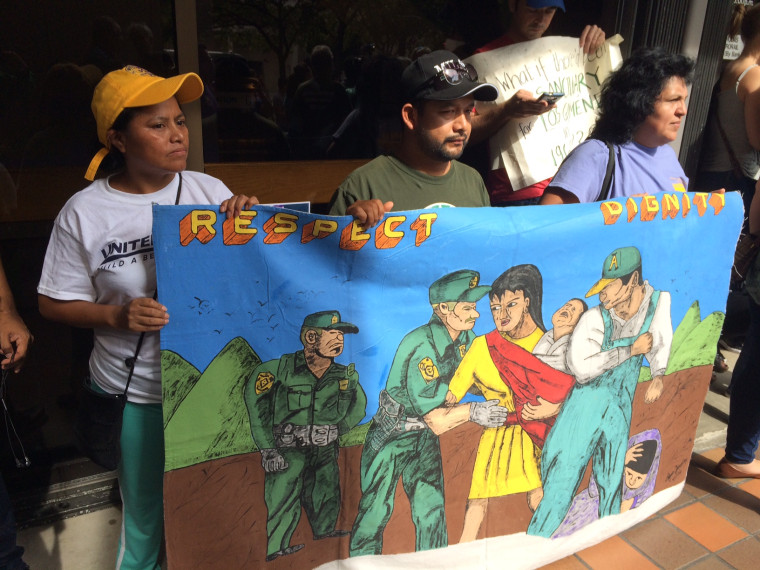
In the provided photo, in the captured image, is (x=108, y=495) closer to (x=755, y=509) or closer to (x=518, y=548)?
(x=518, y=548)

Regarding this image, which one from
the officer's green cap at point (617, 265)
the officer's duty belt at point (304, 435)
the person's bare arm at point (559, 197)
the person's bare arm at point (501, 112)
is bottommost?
the officer's duty belt at point (304, 435)

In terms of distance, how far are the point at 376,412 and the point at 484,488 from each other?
1.70ft

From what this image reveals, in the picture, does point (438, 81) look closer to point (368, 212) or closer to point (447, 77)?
point (447, 77)

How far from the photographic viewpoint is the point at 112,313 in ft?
5.27

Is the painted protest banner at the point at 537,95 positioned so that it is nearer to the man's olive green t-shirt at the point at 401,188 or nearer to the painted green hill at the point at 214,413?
the man's olive green t-shirt at the point at 401,188

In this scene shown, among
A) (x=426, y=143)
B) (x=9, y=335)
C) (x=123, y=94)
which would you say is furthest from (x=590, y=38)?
(x=9, y=335)

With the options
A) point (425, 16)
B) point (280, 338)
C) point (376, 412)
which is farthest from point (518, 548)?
point (425, 16)

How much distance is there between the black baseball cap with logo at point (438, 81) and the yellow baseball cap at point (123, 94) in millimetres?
733

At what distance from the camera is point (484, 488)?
6.71 ft

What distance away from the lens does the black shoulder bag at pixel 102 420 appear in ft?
5.64

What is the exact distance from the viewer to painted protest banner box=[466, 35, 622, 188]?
2588 millimetres

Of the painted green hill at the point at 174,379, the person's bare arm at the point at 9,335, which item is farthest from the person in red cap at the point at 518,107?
the person's bare arm at the point at 9,335

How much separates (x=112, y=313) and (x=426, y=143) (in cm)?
111

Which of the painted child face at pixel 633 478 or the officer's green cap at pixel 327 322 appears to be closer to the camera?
the officer's green cap at pixel 327 322
